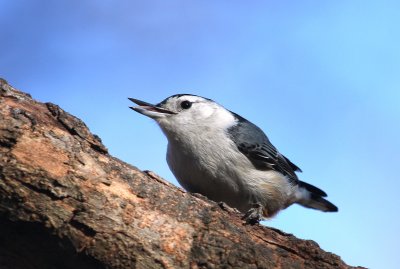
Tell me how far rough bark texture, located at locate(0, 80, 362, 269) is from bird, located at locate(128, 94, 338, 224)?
3.43 ft

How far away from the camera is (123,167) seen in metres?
2.60

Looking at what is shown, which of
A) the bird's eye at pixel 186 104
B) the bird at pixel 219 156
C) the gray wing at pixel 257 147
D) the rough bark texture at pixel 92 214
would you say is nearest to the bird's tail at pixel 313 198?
the gray wing at pixel 257 147

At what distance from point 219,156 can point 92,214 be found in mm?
1580

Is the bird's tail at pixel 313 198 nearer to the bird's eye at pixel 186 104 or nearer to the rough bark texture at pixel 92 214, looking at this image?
A: the bird's eye at pixel 186 104

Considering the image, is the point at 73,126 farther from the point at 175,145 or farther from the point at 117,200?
the point at 175,145

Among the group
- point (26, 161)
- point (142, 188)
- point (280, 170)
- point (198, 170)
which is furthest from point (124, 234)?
point (280, 170)

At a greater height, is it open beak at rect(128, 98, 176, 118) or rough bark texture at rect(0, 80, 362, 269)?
open beak at rect(128, 98, 176, 118)

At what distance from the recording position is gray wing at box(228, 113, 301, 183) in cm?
399

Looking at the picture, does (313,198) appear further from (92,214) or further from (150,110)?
(92,214)

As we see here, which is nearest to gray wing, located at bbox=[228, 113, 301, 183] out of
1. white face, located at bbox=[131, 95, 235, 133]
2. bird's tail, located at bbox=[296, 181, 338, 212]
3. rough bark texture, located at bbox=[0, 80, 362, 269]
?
white face, located at bbox=[131, 95, 235, 133]

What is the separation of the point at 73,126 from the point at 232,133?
1.68 metres

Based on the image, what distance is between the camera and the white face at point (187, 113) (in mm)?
3953

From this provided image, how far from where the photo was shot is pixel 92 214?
Result: 2357mm

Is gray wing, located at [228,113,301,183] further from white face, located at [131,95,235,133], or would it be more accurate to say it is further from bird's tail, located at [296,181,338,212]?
bird's tail, located at [296,181,338,212]
